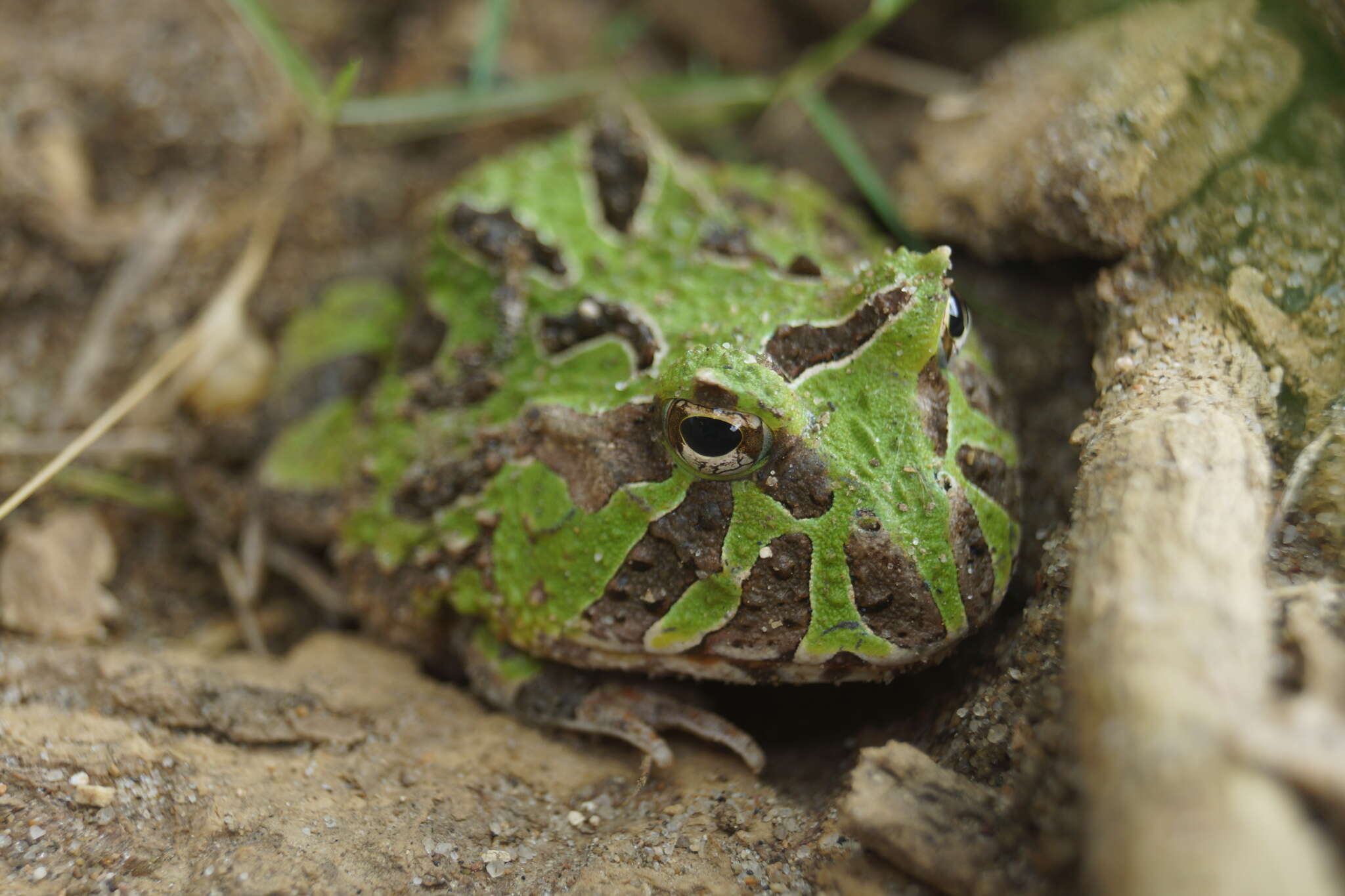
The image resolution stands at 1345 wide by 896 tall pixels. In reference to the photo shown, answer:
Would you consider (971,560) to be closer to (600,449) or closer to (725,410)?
(725,410)

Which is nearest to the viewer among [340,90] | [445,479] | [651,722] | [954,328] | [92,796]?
[92,796]

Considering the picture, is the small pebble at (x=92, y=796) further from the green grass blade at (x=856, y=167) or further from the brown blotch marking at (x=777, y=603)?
the green grass blade at (x=856, y=167)

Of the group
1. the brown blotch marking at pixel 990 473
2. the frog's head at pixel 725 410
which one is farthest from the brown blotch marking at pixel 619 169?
the brown blotch marking at pixel 990 473

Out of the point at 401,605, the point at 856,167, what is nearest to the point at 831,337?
the point at 856,167

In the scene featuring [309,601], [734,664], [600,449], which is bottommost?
[309,601]

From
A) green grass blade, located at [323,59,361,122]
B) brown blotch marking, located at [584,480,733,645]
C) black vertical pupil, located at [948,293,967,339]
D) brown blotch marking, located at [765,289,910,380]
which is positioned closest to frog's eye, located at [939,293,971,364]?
black vertical pupil, located at [948,293,967,339]

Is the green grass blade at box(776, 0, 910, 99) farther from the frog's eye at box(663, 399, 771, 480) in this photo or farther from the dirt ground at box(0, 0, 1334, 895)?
the frog's eye at box(663, 399, 771, 480)
